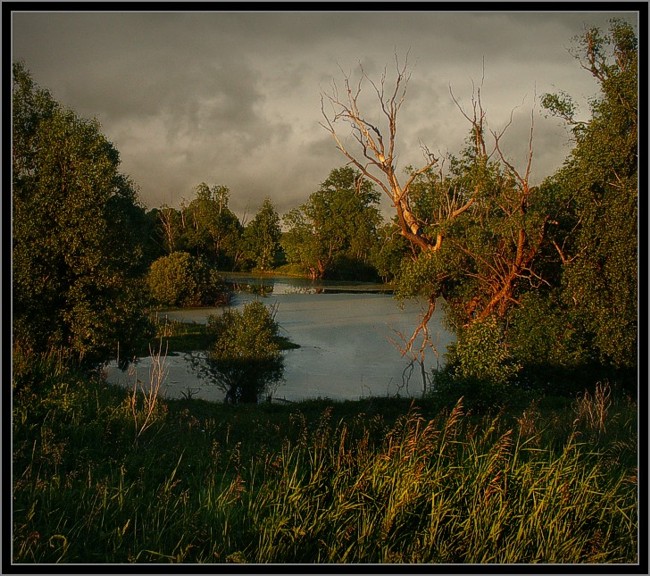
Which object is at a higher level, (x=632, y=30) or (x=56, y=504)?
(x=632, y=30)

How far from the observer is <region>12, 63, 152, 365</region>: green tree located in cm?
1071

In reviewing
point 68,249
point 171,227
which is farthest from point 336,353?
point 171,227

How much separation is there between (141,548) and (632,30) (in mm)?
13705

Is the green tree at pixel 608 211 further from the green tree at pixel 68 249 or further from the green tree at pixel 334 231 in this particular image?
the green tree at pixel 334 231

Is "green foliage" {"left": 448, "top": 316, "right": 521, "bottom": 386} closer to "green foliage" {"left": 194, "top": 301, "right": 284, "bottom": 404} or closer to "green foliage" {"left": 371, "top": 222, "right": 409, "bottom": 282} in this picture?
"green foliage" {"left": 194, "top": 301, "right": 284, "bottom": 404}

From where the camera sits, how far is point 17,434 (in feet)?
20.9

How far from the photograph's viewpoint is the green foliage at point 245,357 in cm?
1307

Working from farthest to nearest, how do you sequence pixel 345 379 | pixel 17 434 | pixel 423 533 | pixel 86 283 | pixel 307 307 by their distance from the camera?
pixel 307 307 → pixel 345 379 → pixel 86 283 → pixel 17 434 → pixel 423 533

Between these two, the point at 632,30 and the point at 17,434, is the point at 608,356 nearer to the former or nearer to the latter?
the point at 632,30

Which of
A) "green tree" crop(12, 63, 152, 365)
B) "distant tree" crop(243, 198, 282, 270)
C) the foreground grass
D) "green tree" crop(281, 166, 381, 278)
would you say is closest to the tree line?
"green tree" crop(12, 63, 152, 365)

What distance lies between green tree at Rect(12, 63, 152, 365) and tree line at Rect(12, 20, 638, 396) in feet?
0.08

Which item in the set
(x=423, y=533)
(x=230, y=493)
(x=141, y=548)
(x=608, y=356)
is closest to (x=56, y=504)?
(x=141, y=548)

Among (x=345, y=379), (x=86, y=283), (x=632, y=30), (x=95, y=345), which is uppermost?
(x=632, y=30)

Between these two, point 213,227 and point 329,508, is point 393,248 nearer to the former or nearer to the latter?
point 329,508
